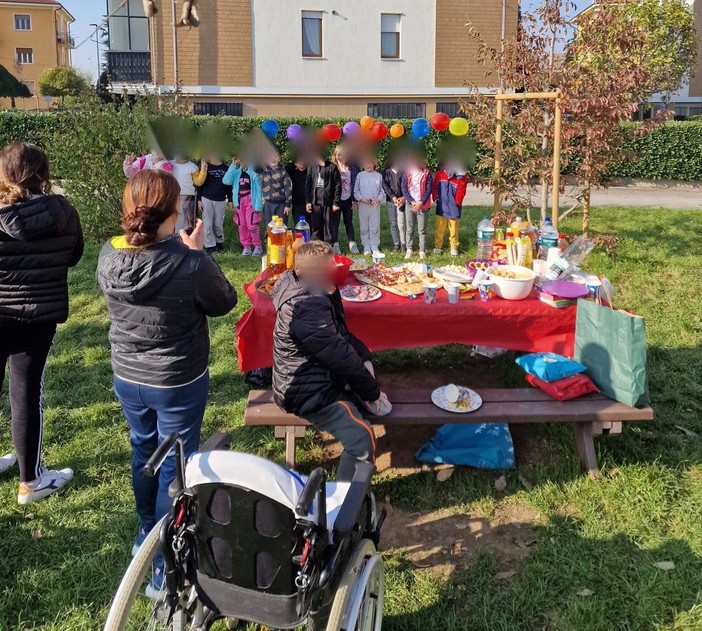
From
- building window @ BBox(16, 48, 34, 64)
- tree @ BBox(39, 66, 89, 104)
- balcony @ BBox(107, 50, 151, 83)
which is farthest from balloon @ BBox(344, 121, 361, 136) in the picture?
building window @ BBox(16, 48, 34, 64)

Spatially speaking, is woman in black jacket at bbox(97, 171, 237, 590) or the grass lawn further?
the grass lawn

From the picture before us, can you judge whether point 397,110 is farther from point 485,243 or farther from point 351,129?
point 485,243

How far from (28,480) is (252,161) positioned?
6.67 meters

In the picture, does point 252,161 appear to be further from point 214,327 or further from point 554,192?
point 554,192

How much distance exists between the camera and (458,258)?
9.02 metres

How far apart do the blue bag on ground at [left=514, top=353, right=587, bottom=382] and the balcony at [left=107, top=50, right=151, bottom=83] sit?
22781mm

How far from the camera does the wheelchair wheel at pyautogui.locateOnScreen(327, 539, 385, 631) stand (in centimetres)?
199

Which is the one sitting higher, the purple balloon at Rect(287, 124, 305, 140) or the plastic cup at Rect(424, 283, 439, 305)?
the purple balloon at Rect(287, 124, 305, 140)

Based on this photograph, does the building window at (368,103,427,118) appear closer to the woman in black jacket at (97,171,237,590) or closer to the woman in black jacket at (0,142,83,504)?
the woman in black jacket at (0,142,83,504)

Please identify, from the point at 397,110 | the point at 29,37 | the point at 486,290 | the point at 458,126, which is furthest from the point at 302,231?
the point at 29,37

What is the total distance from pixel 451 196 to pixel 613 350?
5.96 m

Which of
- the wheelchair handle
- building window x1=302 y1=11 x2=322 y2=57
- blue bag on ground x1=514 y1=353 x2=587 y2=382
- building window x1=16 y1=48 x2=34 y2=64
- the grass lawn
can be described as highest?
building window x1=16 y1=48 x2=34 y2=64

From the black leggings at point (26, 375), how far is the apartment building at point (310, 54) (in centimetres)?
2090

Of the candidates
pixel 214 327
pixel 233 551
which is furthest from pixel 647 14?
pixel 233 551
